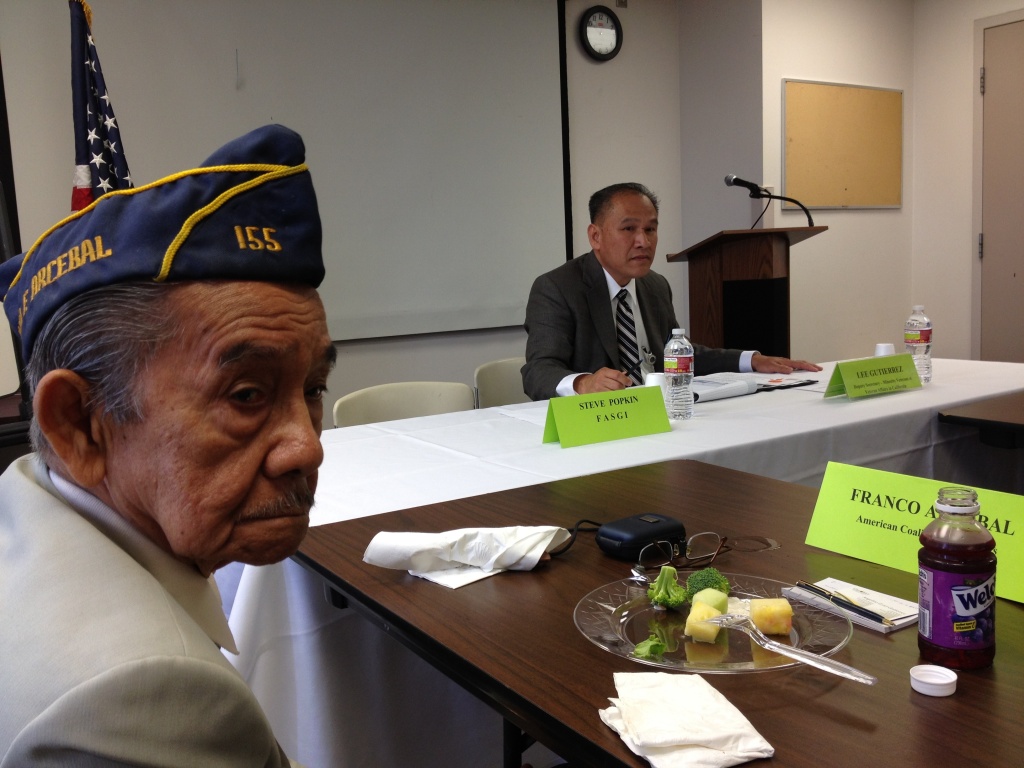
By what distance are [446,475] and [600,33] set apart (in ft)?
13.4

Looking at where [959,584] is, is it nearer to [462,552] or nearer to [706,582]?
[706,582]

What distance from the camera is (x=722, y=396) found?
2494 millimetres

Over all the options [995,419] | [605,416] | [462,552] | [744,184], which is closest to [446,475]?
[605,416]

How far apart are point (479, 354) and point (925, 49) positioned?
3.70m

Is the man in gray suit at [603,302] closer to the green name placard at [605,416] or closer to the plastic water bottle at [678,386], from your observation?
the plastic water bottle at [678,386]

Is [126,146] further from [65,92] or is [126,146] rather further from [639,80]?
[639,80]

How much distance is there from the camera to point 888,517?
42.9 inches

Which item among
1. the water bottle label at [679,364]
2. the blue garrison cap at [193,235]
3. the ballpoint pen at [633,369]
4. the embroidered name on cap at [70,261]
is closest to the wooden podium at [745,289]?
the ballpoint pen at [633,369]

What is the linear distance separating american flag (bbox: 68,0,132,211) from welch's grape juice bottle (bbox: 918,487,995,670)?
3.38 m

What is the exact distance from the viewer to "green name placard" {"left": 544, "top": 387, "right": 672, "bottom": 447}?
191cm

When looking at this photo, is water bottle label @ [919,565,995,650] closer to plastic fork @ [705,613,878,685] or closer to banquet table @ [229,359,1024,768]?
plastic fork @ [705,613,878,685]

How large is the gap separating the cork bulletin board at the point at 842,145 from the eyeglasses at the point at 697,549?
433 cm

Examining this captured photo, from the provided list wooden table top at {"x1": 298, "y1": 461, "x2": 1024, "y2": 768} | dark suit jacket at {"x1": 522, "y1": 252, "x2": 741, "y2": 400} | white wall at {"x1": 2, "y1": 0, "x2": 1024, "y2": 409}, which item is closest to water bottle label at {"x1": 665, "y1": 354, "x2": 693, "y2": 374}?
dark suit jacket at {"x1": 522, "y1": 252, "x2": 741, "y2": 400}

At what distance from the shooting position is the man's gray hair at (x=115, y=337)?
0.60 metres
